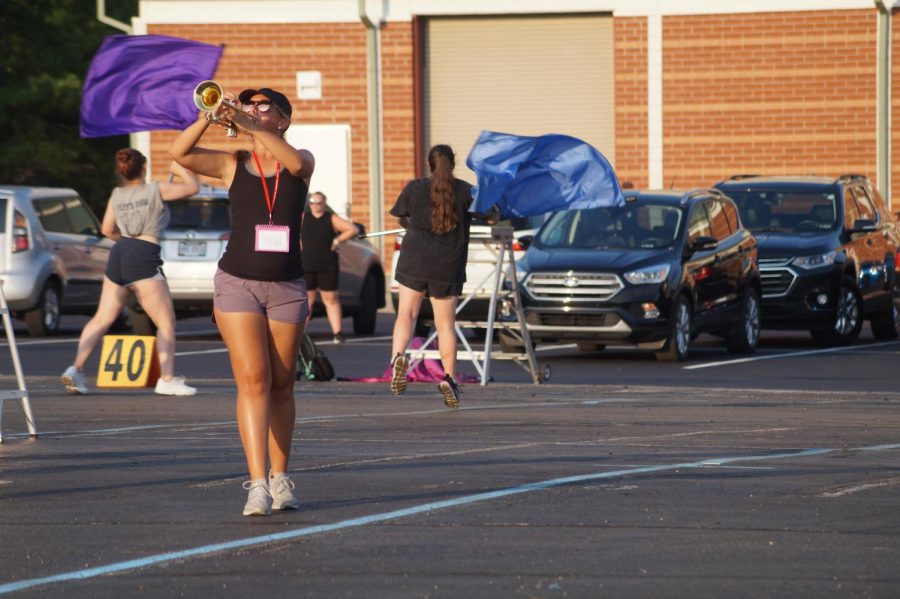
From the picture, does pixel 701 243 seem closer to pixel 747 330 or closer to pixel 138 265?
pixel 747 330

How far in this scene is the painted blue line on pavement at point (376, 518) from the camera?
6.89 meters

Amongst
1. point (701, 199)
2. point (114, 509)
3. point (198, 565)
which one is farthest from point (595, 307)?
point (198, 565)

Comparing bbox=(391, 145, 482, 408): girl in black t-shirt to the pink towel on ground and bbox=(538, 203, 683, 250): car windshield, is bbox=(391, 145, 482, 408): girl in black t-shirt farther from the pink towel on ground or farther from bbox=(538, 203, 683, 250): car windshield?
bbox=(538, 203, 683, 250): car windshield

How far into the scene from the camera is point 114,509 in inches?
332

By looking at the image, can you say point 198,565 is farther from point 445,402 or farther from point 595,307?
point 595,307

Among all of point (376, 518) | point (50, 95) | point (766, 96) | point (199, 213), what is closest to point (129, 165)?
point (376, 518)

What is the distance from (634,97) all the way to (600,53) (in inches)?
43.3

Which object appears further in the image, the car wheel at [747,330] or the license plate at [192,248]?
the license plate at [192,248]

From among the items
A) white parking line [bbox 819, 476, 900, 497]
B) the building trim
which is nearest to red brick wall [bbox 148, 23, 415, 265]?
the building trim

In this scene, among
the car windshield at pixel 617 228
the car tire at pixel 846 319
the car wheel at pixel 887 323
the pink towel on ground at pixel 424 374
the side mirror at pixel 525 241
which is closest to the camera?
the pink towel on ground at pixel 424 374

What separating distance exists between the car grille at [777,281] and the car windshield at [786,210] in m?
0.89

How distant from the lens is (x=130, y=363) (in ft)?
49.9

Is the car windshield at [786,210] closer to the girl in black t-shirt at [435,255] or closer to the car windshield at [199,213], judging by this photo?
the car windshield at [199,213]

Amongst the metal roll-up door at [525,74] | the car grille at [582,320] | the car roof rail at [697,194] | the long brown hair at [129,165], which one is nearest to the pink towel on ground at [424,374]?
the long brown hair at [129,165]
